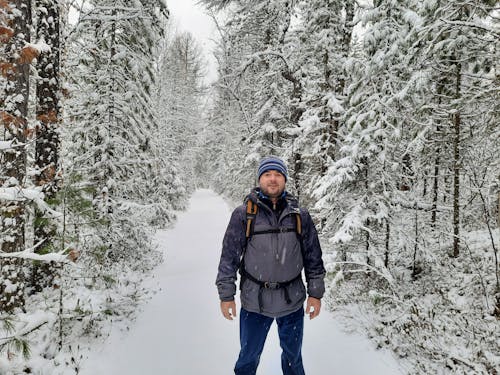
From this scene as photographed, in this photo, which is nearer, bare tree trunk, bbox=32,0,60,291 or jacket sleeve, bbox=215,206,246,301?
jacket sleeve, bbox=215,206,246,301

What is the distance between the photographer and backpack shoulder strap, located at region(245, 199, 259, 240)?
3738 mm

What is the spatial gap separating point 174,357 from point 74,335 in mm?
1834

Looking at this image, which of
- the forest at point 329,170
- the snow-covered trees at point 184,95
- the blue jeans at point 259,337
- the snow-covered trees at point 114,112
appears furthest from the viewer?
the snow-covered trees at point 184,95

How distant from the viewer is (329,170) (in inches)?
354

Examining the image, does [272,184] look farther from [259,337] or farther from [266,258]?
[259,337]

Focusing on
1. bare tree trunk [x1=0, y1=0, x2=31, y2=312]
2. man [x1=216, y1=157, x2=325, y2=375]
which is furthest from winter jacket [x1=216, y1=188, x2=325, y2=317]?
bare tree trunk [x1=0, y1=0, x2=31, y2=312]

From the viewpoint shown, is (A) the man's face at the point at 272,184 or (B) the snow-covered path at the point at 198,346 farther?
(B) the snow-covered path at the point at 198,346

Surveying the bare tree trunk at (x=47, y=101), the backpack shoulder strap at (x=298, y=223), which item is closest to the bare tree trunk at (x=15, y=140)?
the bare tree trunk at (x=47, y=101)

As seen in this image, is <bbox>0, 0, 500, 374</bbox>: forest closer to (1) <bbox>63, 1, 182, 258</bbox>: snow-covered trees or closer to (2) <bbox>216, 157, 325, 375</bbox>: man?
(1) <bbox>63, 1, 182, 258</bbox>: snow-covered trees

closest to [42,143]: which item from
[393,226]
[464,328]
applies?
[393,226]

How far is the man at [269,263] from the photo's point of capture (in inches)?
147

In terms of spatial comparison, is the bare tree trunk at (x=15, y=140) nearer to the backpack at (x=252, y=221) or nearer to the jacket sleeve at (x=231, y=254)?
the jacket sleeve at (x=231, y=254)

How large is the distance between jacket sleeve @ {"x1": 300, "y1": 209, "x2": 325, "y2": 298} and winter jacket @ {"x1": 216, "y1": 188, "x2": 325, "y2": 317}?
0.04ft

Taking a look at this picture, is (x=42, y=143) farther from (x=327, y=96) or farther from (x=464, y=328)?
(x=464, y=328)
